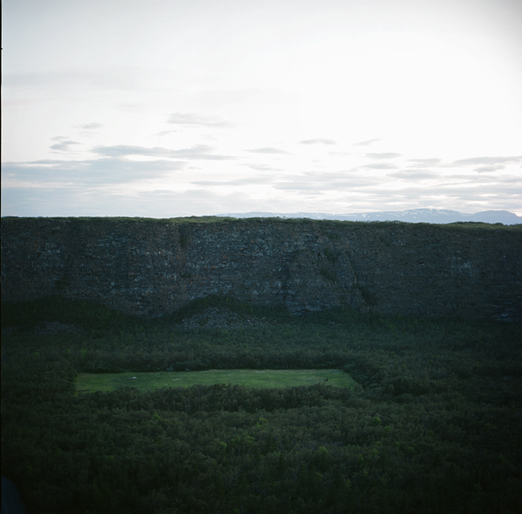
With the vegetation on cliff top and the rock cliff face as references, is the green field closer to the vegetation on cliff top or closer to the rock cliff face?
the rock cliff face

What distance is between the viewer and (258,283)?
23250 millimetres

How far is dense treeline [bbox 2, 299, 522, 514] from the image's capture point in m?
6.22

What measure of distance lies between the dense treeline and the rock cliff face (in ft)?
12.1

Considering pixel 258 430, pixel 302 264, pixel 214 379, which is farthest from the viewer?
pixel 302 264

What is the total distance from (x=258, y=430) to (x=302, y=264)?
1427 cm

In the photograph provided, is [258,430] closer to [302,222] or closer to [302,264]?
[302,264]

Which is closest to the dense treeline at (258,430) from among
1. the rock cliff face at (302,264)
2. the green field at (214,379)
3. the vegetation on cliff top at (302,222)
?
the green field at (214,379)

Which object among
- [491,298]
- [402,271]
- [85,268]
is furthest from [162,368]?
[491,298]

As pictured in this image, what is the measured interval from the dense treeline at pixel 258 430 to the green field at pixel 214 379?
48cm

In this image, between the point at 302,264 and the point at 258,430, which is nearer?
the point at 258,430

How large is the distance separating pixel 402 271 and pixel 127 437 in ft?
62.5

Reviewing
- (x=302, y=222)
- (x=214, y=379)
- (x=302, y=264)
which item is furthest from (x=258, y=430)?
(x=302, y=222)

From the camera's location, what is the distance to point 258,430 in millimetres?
10000

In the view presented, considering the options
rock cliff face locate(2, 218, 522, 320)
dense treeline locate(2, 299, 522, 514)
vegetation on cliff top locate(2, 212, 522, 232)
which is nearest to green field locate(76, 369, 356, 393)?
dense treeline locate(2, 299, 522, 514)
